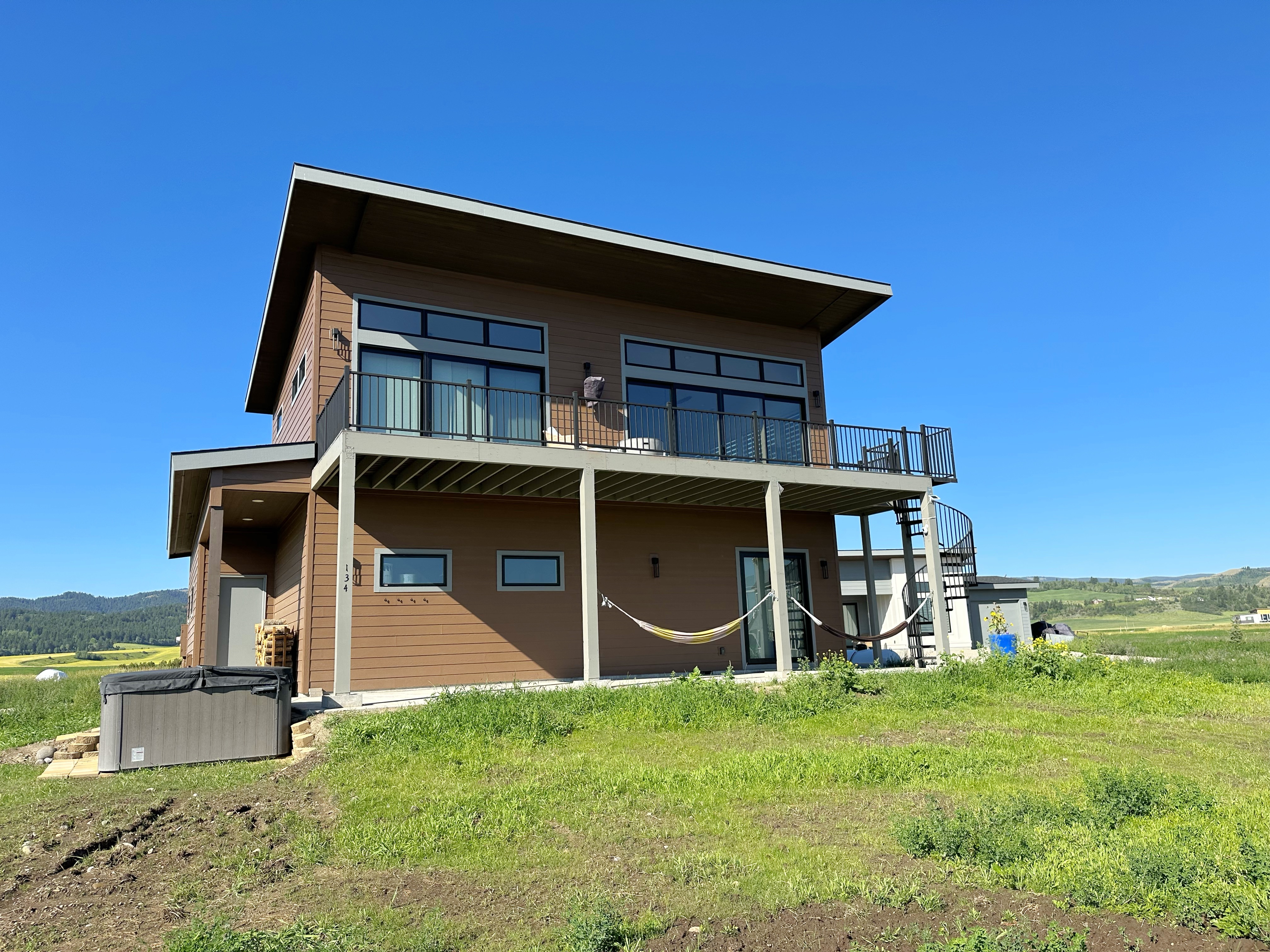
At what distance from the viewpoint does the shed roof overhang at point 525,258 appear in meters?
11.0

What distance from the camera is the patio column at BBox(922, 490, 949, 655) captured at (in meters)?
12.9

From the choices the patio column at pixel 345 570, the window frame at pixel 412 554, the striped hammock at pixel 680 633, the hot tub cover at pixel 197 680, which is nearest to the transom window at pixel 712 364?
the striped hammock at pixel 680 633

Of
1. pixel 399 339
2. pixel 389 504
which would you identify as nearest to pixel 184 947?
pixel 389 504

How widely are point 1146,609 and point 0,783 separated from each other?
110793mm

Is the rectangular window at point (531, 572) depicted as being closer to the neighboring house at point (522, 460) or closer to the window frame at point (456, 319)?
the neighboring house at point (522, 460)

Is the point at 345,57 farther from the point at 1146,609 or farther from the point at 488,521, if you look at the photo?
the point at 1146,609

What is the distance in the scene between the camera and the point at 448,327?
12438 millimetres

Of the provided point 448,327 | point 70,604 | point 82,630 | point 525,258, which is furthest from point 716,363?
point 70,604

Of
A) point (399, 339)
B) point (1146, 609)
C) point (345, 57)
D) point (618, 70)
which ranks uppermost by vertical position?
point (618, 70)

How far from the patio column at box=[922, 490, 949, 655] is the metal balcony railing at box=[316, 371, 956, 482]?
0.57 metres

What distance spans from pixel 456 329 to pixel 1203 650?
2154 cm

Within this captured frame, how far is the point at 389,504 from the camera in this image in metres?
11.7

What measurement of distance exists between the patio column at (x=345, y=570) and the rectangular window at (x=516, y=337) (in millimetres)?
3827

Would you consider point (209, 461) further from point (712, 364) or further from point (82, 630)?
point (82, 630)
